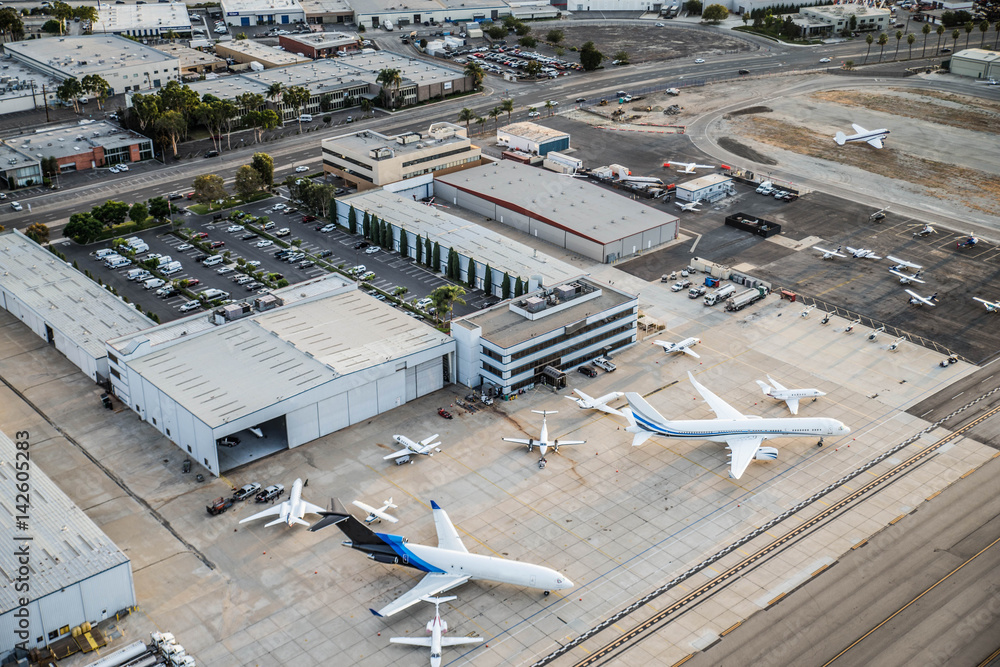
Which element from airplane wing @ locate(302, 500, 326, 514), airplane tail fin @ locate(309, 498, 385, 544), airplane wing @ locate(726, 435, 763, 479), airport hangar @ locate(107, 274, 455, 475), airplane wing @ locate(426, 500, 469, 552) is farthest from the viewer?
airport hangar @ locate(107, 274, 455, 475)

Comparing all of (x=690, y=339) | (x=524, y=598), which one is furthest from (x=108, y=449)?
(x=690, y=339)

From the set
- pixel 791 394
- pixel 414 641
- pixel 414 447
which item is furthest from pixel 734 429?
pixel 414 641

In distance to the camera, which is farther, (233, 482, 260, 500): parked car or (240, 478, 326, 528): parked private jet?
(233, 482, 260, 500): parked car

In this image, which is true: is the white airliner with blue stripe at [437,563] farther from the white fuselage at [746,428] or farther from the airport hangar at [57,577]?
the white fuselage at [746,428]

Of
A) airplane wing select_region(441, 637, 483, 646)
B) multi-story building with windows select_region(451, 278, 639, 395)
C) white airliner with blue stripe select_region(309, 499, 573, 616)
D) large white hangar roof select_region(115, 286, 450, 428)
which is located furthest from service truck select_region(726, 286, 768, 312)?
airplane wing select_region(441, 637, 483, 646)

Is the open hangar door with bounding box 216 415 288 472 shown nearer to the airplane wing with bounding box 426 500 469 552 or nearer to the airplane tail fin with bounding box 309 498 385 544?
the airplane tail fin with bounding box 309 498 385 544

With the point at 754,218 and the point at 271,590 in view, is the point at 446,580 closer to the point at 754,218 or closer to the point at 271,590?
the point at 271,590

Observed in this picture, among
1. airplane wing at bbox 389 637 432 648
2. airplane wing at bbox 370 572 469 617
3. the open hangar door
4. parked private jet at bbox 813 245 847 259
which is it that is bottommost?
airplane wing at bbox 389 637 432 648
